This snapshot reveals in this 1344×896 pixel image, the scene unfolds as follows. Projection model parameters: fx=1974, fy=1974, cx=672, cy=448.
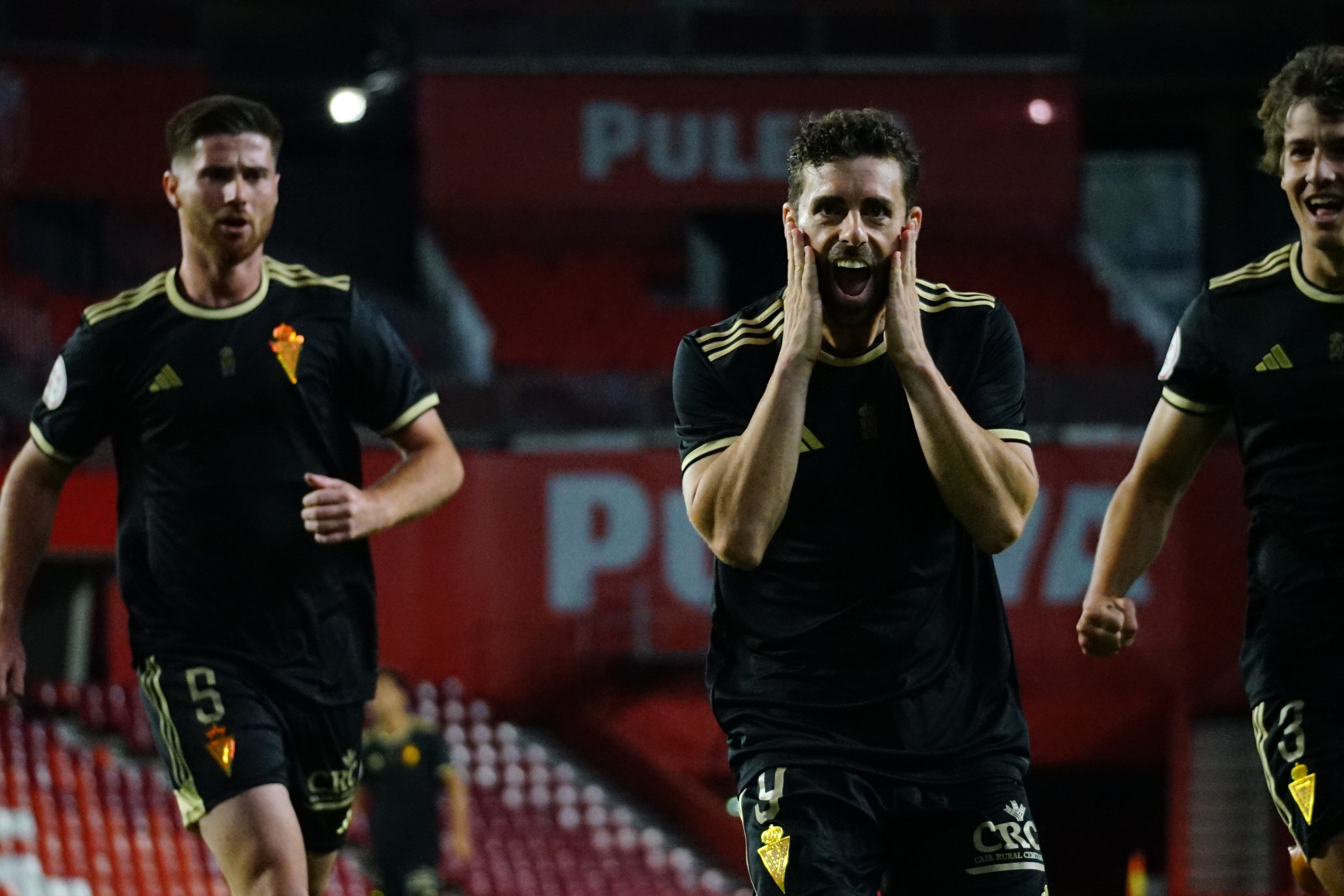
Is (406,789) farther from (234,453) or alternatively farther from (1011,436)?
(1011,436)

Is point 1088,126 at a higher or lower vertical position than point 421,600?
higher

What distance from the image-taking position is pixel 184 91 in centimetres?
2061

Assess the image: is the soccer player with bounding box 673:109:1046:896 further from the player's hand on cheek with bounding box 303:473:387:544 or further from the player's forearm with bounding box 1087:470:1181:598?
the player's hand on cheek with bounding box 303:473:387:544

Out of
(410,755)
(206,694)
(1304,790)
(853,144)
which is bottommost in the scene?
(410,755)

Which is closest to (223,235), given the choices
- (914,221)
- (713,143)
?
(914,221)

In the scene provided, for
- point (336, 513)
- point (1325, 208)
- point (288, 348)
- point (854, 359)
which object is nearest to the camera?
point (854, 359)

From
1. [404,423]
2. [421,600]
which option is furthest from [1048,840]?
[404,423]

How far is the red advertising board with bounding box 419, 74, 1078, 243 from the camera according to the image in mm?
20094

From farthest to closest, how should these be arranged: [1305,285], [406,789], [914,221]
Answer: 1. [406,789]
2. [1305,285]
3. [914,221]

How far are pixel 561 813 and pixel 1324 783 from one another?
1067 cm

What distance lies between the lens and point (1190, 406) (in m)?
4.20

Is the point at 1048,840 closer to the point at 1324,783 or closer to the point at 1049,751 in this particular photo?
the point at 1049,751

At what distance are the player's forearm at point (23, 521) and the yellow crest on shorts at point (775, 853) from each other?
7.07 ft

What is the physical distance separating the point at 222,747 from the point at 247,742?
0.19ft
